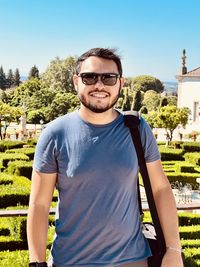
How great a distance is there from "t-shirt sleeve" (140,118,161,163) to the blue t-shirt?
8 cm

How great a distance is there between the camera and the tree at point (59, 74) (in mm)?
56656

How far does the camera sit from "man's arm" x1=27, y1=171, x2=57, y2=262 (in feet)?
6.35

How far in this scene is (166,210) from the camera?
201cm

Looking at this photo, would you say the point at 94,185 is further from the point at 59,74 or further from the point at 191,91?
the point at 59,74

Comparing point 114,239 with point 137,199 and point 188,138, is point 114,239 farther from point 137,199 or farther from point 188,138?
point 188,138

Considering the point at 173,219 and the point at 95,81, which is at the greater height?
the point at 95,81

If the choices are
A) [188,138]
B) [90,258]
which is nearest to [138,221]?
[90,258]

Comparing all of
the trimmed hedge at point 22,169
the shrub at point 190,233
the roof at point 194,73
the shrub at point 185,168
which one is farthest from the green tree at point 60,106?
the shrub at point 190,233

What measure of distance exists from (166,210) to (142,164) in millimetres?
235

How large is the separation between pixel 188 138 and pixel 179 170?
1666cm

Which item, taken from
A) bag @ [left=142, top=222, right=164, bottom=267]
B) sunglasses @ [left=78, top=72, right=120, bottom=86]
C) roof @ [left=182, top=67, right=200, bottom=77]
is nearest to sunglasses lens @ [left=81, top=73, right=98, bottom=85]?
sunglasses @ [left=78, top=72, right=120, bottom=86]

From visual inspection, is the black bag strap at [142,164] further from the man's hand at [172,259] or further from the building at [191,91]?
the building at [191,91]

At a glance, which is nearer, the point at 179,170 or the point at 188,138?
the point at 179,170

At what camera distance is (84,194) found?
6.17 feet
